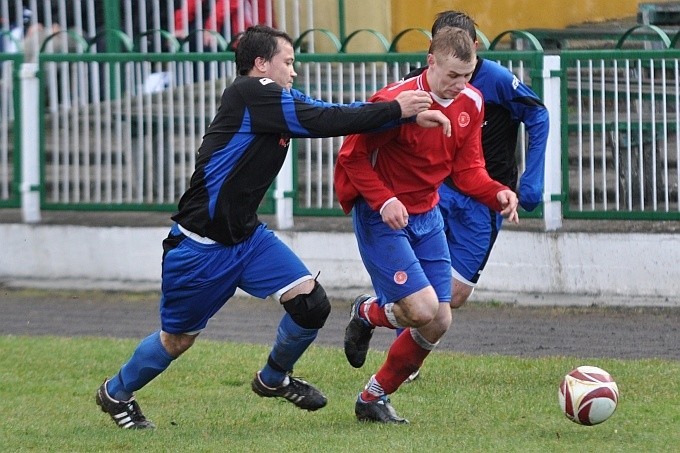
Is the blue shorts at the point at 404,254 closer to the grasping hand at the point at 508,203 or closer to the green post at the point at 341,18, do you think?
the grasping hand at the point at 508,203

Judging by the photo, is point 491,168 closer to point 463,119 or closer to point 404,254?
point 463,119

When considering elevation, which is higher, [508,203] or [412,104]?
[412,104]

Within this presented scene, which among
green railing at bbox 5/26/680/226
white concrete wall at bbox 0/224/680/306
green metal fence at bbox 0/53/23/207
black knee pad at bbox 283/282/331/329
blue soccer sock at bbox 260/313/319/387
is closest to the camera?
black knee pad at bbox 283/282/331/329

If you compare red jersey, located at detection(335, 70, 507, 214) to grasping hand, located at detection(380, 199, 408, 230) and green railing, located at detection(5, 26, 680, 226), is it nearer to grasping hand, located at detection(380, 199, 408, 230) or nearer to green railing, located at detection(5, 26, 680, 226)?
grasping hand, located at detection(380, 199, 408, 230)

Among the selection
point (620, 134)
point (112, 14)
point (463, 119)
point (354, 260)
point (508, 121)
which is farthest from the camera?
point (112, 14)

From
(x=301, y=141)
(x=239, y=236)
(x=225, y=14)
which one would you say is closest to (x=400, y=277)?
(x=239, y=236)

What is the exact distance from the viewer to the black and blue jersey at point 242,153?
665 cm

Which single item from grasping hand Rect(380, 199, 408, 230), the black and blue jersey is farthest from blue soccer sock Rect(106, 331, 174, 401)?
grasping hand Rect(380, 199, 408, 230)

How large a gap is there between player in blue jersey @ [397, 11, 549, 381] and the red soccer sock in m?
1.29

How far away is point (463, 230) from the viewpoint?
834 centimetres

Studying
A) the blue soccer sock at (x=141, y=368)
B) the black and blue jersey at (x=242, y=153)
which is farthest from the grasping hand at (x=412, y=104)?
the blue soccer sock at (x=141, y=368)

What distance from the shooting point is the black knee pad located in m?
6.81

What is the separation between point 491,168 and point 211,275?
7.81 feet

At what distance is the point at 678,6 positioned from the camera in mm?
15414
